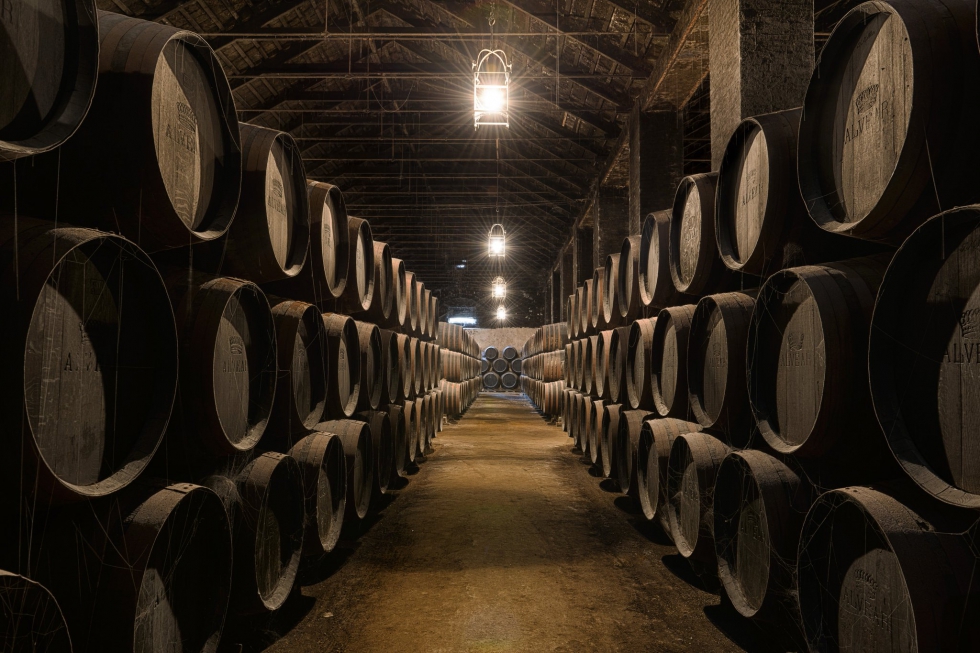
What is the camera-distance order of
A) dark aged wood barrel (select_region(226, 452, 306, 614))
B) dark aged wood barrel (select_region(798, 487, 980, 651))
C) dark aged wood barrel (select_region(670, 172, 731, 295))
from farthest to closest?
1. dark aged wood barrel (select_region(670, 172, 731, 295))
2. dark aged wood barrel (select_region(226, 452, 306, 614))
3. dark aged wood barrel (select_region(798, 487, 980, 651))

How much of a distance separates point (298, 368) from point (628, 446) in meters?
3.23

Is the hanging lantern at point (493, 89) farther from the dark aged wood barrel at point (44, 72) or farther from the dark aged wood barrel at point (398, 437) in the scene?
the dark aged wood barrel at point (44, 72)

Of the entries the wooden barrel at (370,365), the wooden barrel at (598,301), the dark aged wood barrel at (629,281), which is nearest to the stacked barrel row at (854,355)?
the dark aged wood barrel at (629,281)

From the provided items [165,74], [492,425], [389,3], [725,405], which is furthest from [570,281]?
[165,74]

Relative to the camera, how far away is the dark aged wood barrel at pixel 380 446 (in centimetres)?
519

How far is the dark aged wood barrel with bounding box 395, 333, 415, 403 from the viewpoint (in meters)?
6.39

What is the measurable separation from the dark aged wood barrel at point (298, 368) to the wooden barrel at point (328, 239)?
0.41m

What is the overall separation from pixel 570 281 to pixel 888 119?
62.7ft

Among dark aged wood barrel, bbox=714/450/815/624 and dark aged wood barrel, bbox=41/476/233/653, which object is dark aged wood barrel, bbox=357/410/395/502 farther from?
dark aged wood barrel, bbox=714/450/815/624

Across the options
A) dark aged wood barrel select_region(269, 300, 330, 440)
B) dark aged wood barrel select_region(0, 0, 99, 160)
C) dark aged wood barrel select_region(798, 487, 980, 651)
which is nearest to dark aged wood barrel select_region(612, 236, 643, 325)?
dark aged wood barrel select_region(269, 300, 330, 440)

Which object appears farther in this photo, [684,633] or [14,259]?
[684,633]

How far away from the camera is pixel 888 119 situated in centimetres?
196

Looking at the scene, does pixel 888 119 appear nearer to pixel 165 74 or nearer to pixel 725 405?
pixel 725 405

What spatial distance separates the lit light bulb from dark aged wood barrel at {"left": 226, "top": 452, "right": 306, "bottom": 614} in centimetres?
388
